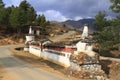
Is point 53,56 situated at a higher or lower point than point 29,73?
higher

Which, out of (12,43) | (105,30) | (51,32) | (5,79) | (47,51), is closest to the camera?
(5,79)

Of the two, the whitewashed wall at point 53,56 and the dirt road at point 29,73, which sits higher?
the whitewashed wall at point 53,56

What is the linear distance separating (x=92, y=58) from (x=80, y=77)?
160 centimetres

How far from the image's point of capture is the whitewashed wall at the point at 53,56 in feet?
96.5

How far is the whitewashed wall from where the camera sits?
2942 cm

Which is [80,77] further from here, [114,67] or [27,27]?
[27,27]

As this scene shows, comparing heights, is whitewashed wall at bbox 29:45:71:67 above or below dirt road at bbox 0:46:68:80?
above

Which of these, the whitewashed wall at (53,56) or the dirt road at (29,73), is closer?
the dirt road at (29,73)

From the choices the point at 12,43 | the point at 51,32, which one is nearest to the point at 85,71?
the point at 12,43

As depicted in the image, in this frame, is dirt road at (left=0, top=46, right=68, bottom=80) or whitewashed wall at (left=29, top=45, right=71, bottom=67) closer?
dirt road at (left=0, top=46, right=68, bottom=80)

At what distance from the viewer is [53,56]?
3519 cm

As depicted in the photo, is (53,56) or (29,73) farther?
(53,56)

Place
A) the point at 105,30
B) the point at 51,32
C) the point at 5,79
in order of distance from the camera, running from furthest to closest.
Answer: the point at 51,32 → the point at 105,30 → the point at 5,79

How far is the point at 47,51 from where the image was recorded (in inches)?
1510
